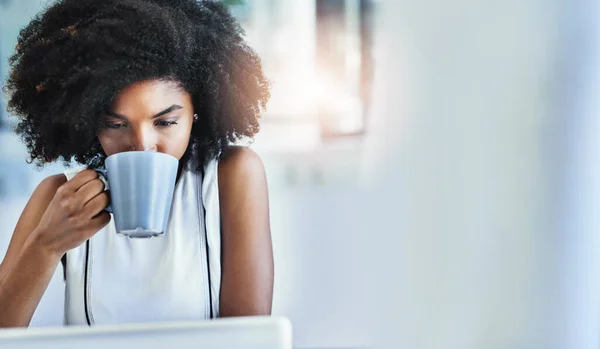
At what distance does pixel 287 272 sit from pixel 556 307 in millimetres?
408

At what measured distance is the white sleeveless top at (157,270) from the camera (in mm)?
858

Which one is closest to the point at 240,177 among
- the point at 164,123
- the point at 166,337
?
the point at 164,123

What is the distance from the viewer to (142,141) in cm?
82

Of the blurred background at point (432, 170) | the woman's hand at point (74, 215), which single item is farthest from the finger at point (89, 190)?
the blurred background at point (432, 170)

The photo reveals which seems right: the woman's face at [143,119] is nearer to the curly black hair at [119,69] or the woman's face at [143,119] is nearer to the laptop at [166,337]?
the curly black hair at [119,69]

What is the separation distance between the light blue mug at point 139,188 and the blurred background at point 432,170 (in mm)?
165

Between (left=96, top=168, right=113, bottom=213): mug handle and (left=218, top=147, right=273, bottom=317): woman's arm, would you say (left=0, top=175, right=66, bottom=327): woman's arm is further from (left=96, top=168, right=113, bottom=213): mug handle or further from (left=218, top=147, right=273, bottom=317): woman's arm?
(left=218, top=147, right=273, bottom=317): woman's arm

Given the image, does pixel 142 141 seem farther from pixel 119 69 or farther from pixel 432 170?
pixel 432 170

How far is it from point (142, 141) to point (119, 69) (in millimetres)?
98

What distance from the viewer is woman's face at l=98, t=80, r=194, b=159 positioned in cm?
82

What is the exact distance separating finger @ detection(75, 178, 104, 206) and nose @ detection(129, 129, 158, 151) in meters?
0.07

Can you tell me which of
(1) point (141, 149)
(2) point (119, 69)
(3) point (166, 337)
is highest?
(2) point (119, 69)

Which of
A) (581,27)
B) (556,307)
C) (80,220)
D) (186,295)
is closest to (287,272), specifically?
(186,295)

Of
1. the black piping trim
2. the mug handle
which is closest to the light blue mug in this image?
the mug handle
